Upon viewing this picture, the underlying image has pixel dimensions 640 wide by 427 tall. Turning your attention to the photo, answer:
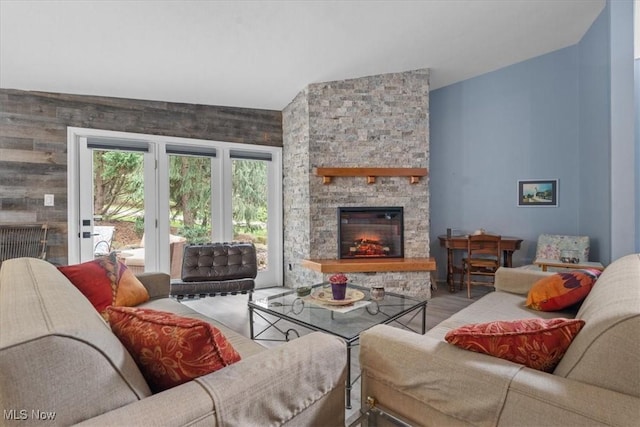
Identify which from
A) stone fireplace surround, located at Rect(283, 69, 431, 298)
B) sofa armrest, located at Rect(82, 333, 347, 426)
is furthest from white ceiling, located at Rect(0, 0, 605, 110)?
sofa armrest, located at Rect(82, 333, 347, 426)

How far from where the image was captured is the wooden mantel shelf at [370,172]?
164 inches

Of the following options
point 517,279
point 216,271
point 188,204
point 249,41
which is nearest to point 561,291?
point 517,279

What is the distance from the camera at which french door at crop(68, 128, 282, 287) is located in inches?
150

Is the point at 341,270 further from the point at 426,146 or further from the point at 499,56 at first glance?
the point at 499,56

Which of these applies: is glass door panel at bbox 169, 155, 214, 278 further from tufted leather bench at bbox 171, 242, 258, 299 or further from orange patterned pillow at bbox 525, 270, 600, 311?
orange patterned pillow at bbox 525, 270, 600, 311

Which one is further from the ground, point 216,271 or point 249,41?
point 249,41

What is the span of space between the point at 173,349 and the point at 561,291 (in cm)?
210

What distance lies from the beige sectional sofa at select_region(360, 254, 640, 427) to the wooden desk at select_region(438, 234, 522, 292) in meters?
2.89

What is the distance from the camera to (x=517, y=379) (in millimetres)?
1029

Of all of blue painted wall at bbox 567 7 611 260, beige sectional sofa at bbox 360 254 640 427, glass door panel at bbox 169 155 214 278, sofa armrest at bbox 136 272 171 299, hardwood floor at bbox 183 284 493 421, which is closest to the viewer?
beige sectional sofa at bbox 360 254 640 427

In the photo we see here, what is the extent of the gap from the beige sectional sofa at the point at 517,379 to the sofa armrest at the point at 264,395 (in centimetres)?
19
